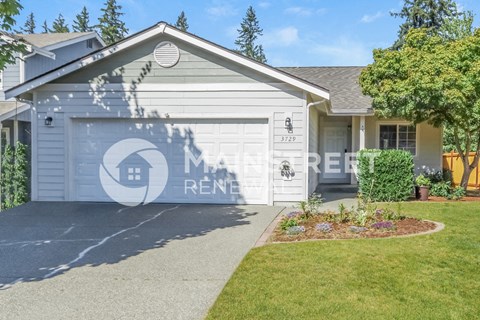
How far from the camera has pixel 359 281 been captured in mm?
4527

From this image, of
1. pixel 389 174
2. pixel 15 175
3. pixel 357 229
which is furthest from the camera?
pixel 15 175

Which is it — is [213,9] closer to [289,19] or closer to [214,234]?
[289,19]

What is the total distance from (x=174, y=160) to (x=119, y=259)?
509cm

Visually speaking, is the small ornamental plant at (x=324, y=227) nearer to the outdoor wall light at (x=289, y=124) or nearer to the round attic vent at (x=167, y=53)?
the outdoor wall light at (x=289, y=124)

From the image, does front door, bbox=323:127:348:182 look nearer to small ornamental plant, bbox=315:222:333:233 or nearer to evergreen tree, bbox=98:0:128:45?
small ornamental plant, bbox=315:222:333:233

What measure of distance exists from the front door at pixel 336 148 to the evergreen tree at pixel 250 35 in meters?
→ 31.8

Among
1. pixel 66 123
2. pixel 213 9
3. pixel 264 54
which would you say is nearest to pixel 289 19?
pixel 213 9

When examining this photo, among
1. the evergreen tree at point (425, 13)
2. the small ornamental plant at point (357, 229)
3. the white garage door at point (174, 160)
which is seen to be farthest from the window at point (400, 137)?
the evergreen tree at point (425, 13)

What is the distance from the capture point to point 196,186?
10.5 m

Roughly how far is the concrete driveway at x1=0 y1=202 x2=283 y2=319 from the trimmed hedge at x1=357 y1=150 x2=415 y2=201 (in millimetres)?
3157

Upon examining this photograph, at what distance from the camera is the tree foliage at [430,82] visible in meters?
11.0

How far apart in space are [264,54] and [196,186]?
3858 centimetres

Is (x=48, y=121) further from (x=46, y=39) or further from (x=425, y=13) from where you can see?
(x=425, y=13)

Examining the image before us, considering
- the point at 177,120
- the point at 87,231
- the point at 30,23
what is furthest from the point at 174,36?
the point at 30,23
